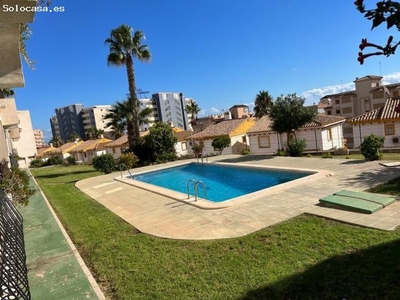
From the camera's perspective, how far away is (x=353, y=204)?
792cm

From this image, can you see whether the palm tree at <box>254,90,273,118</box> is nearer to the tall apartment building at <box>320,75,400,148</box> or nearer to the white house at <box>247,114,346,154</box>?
the white house at <box>247,114,346,154</box>

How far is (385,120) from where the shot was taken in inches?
941

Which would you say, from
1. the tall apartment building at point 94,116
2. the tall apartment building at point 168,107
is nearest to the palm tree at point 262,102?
the tall apartment building at point 168,107

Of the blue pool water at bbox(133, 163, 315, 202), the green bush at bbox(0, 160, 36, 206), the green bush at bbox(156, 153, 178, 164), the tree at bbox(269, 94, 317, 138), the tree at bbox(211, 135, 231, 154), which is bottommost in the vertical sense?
the blue pool water at bbox(133, 163, 315, 202)

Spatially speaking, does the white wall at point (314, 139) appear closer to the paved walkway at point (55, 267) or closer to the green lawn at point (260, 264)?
the green lawn at point (260, 264)

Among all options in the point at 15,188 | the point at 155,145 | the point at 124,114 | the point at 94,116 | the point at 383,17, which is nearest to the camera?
the point at 383,17

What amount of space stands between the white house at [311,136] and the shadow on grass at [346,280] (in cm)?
2161

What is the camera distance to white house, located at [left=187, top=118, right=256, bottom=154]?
1414 inches

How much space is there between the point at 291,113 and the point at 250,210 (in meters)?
16.3

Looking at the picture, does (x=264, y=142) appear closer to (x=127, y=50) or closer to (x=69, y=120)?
(x=127, y=50)

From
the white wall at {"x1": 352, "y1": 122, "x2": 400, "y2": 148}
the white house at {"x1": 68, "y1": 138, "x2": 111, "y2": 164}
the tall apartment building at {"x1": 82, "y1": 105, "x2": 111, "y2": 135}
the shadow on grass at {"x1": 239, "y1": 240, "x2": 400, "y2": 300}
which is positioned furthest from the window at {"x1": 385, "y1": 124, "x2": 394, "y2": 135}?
the tall apartment building at {"x1": 82, "y1": 105, "x2": 111, "y2": 135}

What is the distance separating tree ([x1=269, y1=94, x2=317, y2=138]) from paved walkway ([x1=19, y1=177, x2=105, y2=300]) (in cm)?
1912

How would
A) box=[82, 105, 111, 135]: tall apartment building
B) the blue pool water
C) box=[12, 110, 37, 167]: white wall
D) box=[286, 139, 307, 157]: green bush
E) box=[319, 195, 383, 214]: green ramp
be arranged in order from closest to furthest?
box=[319, 195, 383, 214]: green ramp, the blue pool water, box=[286, 139, 307, 157]: green bush, box=[12, 110, 37, 167]: white wall, box=[82, 105, 111, 135]: tall apartment building

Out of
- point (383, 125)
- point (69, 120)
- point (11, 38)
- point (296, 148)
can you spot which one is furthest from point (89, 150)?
point (69, 120)
